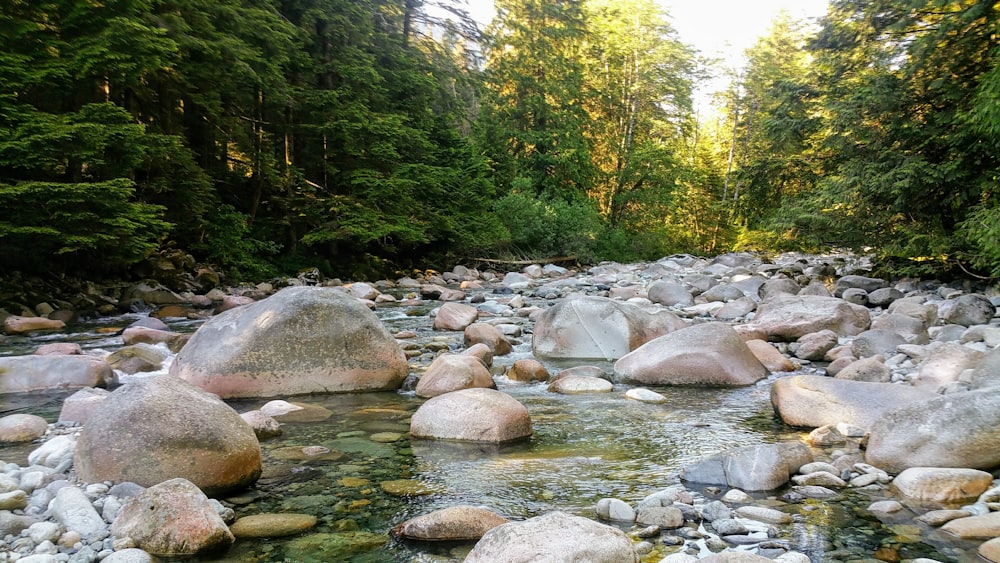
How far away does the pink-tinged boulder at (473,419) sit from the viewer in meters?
4.19

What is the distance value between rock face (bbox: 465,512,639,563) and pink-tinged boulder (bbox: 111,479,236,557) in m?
1.10

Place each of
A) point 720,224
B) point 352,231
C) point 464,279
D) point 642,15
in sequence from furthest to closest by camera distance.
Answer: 1. point 720,224
2. point 642,15
3. point 464,279
4. point 352,231

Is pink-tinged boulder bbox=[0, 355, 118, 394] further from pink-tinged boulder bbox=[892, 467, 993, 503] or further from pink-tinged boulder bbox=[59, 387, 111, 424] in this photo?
pink-tinged boulder bbox=[892, 467, 993, 503]

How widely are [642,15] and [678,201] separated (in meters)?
8.77

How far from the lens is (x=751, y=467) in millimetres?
3361

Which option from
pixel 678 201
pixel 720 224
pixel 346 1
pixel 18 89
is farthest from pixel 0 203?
pixel 720 224

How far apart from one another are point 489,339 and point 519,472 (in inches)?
149

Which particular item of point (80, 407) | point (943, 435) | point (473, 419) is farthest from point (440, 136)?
point (943, 435)

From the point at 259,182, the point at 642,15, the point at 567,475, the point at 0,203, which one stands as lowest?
the point at 567,475

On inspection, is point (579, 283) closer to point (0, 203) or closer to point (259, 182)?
point (259, 182)

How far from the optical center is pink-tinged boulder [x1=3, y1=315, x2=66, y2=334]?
7676 mm

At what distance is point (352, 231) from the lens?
15.0 meters

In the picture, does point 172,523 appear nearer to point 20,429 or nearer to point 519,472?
point 519,472

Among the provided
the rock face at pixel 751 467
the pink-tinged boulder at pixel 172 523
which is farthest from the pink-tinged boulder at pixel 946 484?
the pink-tinged boulder at pixel 172 523
